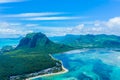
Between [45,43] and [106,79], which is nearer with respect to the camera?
[106,79]

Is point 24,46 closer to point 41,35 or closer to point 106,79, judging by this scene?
point 41,35

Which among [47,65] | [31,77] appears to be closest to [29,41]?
[47,65]

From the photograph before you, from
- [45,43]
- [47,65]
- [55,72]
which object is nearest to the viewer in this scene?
[55,72]

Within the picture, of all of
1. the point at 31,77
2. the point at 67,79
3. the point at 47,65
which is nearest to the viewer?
the point at 67,79

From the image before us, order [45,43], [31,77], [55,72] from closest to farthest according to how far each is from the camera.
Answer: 1. [31,77]
2. [55,72]
3. [45,43]

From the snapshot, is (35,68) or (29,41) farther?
(29,41)

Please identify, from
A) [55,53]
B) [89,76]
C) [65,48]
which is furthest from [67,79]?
[65,48]

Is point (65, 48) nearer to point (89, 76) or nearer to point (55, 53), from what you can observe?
point (55, 53)

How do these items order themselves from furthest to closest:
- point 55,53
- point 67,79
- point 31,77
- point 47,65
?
1. point 55,53
2. point 47,65
3. point 31,77
4. point 67,79
